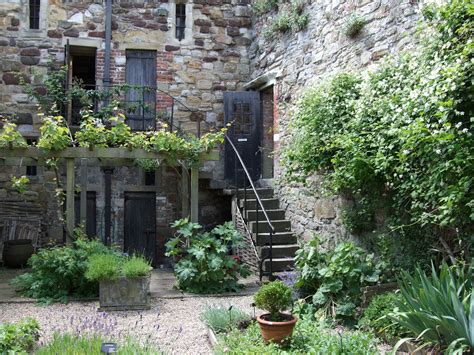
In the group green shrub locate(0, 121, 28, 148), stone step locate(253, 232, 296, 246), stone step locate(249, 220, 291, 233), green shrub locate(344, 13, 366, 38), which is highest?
green shrub locate(344, 13, 366, 38)

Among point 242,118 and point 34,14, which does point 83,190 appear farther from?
point 34,14

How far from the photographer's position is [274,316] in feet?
13.8

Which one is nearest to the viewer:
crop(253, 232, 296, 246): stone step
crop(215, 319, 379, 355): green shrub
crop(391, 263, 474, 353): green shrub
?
crop(391, 263, 474, 353): green shrub

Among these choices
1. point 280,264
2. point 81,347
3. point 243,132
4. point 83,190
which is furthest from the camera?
point 243,132

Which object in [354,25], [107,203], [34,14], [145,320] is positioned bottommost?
[145,320]

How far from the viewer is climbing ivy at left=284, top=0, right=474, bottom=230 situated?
3.90m

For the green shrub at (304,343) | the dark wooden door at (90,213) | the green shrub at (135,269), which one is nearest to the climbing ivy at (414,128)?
the green shrub at (304,343)

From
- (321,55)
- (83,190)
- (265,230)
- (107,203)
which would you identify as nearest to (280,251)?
(265,230)

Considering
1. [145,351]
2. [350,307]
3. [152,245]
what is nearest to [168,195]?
[152,245]

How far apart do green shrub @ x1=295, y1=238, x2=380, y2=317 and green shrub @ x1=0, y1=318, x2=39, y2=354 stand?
107 inches

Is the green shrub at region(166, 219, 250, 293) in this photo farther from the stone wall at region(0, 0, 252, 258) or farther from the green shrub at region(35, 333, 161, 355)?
the stone wall at region(0, 0, 252, 258)

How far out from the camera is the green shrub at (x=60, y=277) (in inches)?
241

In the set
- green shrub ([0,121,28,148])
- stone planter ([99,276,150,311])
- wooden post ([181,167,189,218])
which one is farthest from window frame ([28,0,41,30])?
stone planter ([99,276,150,311])

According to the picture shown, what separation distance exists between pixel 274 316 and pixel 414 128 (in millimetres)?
1939
